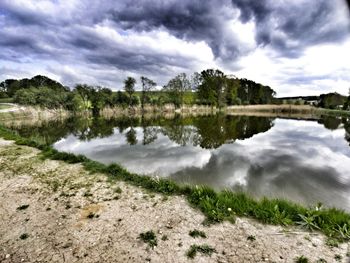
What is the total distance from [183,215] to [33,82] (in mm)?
104892

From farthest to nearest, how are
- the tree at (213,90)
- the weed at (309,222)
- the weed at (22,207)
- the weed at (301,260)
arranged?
the tree at (213,90)
the weed at (22,207)
the weed at (309,222)
the weed at (301,260)

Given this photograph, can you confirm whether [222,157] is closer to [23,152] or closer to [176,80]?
[23,152]

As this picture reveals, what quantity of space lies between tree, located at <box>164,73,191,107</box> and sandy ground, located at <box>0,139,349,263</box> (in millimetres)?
60701

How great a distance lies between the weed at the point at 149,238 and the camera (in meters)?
3.86

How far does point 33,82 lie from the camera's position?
9125cm

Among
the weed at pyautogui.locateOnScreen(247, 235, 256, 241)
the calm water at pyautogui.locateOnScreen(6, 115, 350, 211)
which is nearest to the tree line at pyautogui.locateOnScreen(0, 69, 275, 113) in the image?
the calm water at pyautogui.locateOnScreen(6, 115, 350, 211)

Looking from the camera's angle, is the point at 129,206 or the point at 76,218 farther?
the point at 129,206

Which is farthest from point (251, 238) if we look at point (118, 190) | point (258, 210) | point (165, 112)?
point (165, 112)

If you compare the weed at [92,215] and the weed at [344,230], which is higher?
the weed at [344,230]

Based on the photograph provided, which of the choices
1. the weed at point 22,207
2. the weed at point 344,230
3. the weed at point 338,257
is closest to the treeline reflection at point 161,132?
the weed at point 344,230

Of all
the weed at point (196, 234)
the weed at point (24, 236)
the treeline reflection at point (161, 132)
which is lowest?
the treeline reflection at point (161, 132)

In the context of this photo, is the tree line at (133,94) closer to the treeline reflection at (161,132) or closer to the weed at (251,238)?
the treeline reflection at (161,132)

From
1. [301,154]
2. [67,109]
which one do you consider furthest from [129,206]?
[67,109]

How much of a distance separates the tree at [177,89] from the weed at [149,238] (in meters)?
62.3
